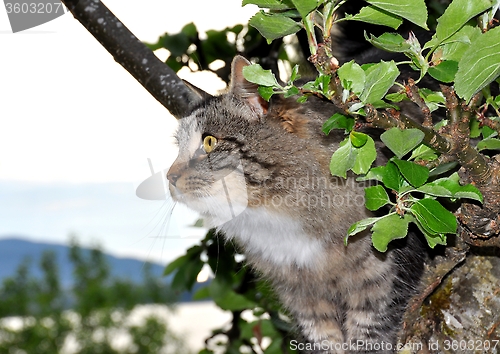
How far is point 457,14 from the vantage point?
597 millimetres

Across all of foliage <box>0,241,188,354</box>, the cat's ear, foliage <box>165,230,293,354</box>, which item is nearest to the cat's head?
the cat's ear

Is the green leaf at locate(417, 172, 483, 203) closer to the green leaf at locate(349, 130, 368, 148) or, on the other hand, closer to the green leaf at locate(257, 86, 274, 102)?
the green leaf at locate(349, 130, 368, 148)

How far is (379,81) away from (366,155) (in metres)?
0.10

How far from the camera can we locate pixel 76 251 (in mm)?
3445

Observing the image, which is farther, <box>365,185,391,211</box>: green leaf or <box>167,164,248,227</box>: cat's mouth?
<box>167,164,248,227</box>: cat's mouth

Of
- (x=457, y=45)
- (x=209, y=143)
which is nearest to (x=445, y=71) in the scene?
(x=457, y=45)

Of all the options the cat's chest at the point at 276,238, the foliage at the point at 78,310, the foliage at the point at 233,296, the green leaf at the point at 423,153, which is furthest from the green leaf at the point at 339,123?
the foliage at the point at 78,310

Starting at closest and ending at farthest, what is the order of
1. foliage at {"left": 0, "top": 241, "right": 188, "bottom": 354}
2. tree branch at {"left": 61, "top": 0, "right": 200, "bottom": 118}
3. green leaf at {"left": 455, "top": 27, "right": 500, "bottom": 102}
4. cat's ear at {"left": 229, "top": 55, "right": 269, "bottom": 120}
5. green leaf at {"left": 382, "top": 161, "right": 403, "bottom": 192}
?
green leaf at {"left": 455, "top": 27, "right": 500, "bottom": 102}
green leaf at {"left": 382, "top": 161, "right": 403, "bottom": 192}
cat's ear at {"left": 229, "top": 55, "right": 269, "bottom": 120}
tree branch at {"left": 61, "top": 0, "right": 200, "bottom": 118}
foliage at {"left": 0, "top": 241, "right": 188, "bottom": 354}

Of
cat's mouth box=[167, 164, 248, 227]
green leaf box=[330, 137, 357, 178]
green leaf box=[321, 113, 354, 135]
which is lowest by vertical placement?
cat's mouth box=[167, 164, 248, 227]

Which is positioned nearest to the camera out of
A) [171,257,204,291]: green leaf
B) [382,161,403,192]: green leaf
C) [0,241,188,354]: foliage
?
[382,161,403,192]: green leaf

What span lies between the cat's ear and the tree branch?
1.20 ft

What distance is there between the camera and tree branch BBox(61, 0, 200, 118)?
142cm

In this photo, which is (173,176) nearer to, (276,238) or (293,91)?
(276,238)

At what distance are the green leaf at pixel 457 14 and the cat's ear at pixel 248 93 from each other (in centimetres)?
44
